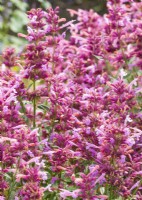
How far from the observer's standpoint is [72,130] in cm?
299

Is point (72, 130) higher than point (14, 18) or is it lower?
lower

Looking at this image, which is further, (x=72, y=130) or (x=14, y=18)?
(x=14, y=18)

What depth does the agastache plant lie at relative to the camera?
249 centimetres

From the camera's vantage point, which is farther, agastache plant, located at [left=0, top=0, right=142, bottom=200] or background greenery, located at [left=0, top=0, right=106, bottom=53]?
background greenery, located at [left=0, top=0, right=106, bottom=53]

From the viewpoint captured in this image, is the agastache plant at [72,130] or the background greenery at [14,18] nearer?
the agastache plant at [72,130]

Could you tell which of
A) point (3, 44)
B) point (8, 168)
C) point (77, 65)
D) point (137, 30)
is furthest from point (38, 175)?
point (3, 44)

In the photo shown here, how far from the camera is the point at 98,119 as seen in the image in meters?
2.70

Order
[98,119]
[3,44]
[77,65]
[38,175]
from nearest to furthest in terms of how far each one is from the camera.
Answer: [38,175]
[98,119]
[77,65]
[3,44]

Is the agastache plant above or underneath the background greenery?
underneath

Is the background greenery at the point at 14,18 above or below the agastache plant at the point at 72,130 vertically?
above

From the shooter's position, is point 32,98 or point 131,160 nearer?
point 131,160

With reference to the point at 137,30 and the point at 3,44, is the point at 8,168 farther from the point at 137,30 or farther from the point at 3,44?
the point at 3,44

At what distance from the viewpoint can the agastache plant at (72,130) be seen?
2494mm

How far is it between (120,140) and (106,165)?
137mm
